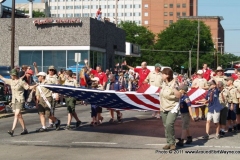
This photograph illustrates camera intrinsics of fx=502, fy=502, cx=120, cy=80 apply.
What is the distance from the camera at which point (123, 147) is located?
1224cm

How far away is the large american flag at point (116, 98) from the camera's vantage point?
1379cm

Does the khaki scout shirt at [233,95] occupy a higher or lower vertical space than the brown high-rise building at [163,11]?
lower

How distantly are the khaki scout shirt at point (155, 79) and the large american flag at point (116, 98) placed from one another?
2.75 meters

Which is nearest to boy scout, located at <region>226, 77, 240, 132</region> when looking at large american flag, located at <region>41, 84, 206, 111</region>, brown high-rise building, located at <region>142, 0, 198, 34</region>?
large american flag, located at <region>41, 84, 206, 111</region>

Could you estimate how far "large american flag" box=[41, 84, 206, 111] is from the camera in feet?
45.2

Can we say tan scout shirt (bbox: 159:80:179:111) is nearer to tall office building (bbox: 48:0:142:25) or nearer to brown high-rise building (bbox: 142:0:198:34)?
brown high-rise building (bbox: 142:0:198:34)

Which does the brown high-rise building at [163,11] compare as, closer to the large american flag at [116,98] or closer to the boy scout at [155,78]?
the boy scout at [155,78]

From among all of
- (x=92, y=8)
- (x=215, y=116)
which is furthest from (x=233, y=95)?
(x=92, y=8)

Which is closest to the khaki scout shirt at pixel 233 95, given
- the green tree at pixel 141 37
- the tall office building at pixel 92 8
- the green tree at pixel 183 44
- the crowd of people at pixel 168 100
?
the crowd of people at pixel 168 100

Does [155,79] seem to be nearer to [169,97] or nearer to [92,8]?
[169,97]

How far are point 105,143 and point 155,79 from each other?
5.74m

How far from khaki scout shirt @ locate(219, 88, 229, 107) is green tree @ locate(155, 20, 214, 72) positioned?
8803 centimetres

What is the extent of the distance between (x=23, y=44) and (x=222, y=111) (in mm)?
28217

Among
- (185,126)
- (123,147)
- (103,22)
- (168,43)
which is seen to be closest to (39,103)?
(123,147)
